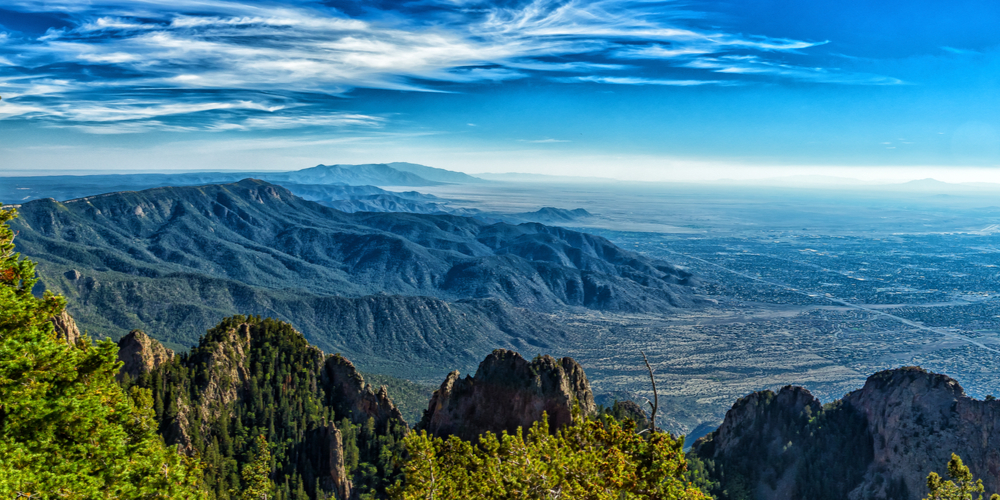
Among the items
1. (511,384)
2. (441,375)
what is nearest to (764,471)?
(511,384)

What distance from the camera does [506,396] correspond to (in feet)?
224

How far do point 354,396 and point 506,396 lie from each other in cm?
2345

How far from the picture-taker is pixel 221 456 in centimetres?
6181

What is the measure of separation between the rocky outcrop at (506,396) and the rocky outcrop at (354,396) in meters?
9.01

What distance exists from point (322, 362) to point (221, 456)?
69.7 ft

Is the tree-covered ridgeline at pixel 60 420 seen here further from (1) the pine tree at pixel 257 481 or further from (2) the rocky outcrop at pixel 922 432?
(2) the rocky outcrop at pixel 922 432

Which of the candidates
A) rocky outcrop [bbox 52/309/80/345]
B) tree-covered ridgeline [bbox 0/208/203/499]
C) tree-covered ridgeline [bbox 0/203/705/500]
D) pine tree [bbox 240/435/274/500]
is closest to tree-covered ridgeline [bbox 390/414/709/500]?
tree-covered ridgeline [bbox 0/203/705/500]

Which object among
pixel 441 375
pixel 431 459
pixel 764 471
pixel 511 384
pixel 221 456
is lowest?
pixel 441 375

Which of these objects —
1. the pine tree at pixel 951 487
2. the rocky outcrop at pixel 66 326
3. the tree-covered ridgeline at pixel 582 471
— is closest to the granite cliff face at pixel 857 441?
the pine tree at pixel 951 487

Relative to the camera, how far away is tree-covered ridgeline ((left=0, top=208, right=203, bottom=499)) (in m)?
16.9

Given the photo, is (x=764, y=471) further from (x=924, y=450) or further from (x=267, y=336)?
(x=267, y=336)

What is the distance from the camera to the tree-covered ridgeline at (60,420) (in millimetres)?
16875

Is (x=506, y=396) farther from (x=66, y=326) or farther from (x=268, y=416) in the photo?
(x=66, y=326)

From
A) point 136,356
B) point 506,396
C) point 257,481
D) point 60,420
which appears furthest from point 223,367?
point 60,420
